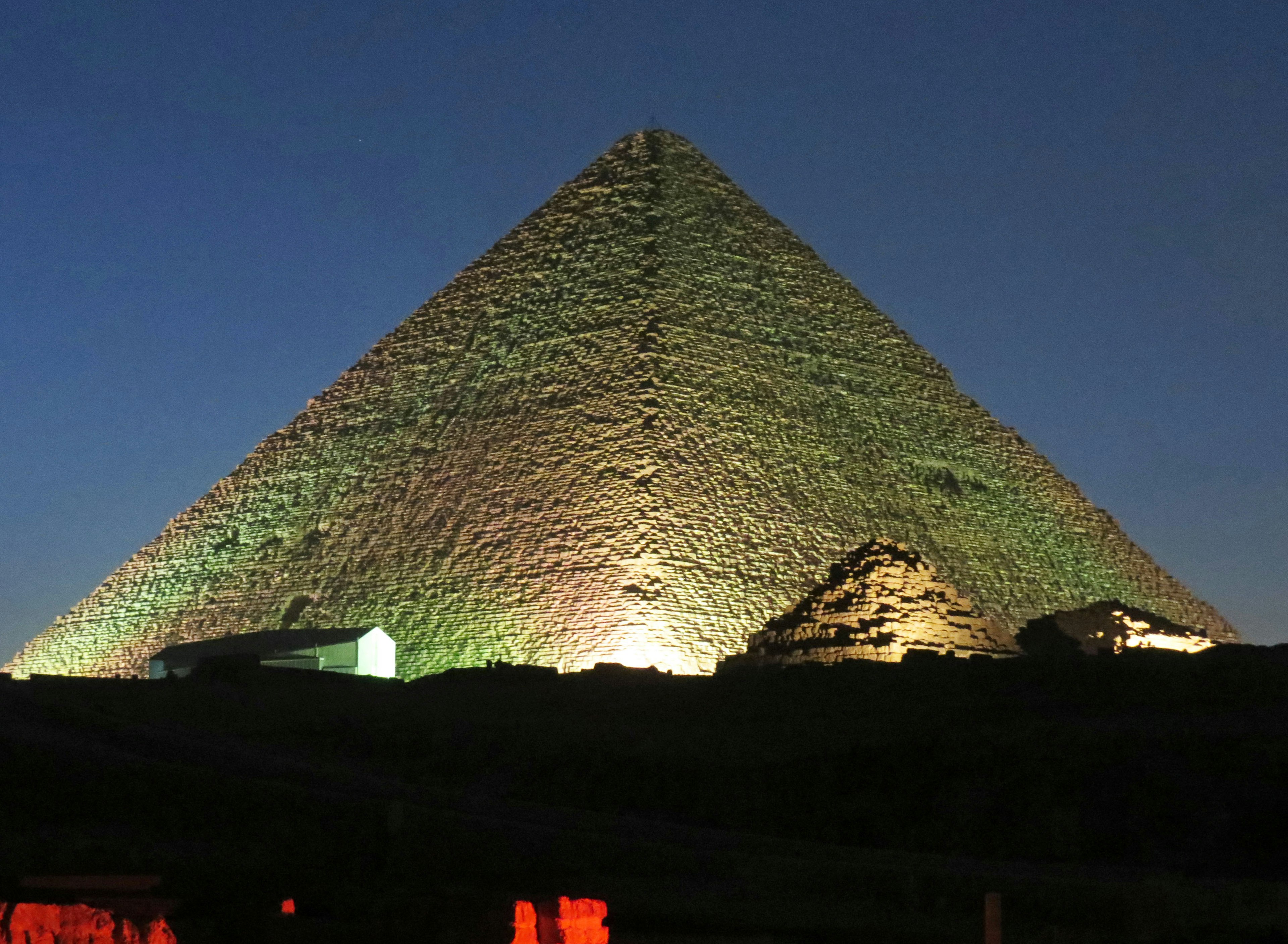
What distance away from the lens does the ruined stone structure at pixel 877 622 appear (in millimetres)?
29766

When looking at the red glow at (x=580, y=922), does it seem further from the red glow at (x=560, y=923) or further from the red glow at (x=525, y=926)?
the red glow at (x=525, y=926)

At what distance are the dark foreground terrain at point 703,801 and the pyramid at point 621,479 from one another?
8.59 metres

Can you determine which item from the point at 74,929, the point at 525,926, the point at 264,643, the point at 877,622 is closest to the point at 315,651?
the point at 264,643

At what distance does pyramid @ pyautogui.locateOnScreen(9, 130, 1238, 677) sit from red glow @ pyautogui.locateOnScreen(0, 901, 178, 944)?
22906mm

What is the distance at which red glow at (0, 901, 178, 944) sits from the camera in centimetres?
1186

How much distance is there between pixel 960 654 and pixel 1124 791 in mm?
10536

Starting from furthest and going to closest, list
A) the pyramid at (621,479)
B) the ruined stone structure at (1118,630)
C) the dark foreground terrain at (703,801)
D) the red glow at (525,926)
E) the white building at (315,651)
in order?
the pyramid at (621,479), the white building at (315,651), the ruined stone structure at (1118,630), the dark foreground terrain at (703,801), the red glow at (525,926)

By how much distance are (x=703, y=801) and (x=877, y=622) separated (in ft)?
31.8

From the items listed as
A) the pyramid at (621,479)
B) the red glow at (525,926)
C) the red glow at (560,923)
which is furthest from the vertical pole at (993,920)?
the pyramid at (621,479)

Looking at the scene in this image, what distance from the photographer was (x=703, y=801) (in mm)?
20719

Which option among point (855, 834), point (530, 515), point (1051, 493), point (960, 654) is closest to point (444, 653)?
point (530, 515)

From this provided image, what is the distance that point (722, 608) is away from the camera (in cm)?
3681

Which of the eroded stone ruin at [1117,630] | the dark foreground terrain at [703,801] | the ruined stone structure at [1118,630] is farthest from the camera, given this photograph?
the ruined stone structure at [1118,630]

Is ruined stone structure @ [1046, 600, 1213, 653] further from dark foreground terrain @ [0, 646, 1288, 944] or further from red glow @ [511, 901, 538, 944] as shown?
red glow @ [511, 901, 538, 944]
